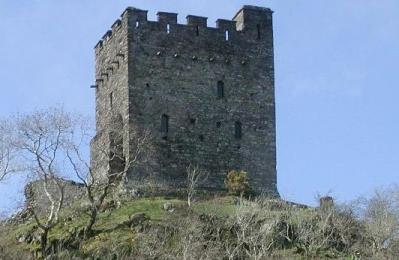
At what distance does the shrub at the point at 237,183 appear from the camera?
206 feet

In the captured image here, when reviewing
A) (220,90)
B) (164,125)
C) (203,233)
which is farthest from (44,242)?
(220,90)

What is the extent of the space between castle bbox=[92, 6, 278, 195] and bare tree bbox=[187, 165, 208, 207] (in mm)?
281

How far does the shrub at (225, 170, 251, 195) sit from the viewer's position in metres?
62.8

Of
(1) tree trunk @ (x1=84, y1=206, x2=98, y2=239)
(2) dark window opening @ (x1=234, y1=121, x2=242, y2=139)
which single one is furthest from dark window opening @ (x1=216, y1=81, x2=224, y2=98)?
(1) tree trunk @ (x1=84, y1=206, x2=98, y2=239)

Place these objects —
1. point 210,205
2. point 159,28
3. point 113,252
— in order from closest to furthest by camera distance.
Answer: point 113,252 < point 210,205 < point 159,28

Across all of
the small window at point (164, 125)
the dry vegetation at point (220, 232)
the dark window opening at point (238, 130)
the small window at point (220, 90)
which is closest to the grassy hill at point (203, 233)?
the dry vegetation at point (220, 232)

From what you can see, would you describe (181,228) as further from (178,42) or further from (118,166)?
(178,42)

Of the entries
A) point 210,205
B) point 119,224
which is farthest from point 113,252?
point 210,205

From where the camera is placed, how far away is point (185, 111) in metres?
64.6

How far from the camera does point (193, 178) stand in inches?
2475

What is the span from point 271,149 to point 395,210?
22.0 ft

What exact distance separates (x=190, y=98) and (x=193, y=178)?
4.06 meters

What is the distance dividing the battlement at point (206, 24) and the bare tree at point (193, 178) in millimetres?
6513

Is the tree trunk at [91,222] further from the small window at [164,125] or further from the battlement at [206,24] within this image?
the battlement at [206,24]
